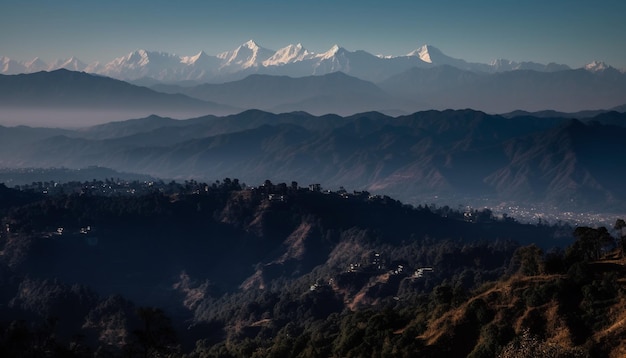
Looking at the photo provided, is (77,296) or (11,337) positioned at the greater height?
(11,337)

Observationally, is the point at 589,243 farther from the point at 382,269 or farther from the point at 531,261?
the point at 382,269

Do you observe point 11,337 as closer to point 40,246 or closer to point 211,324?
point 211,324

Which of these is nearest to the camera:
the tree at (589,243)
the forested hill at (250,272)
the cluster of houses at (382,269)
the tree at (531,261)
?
the tree at (531,261)

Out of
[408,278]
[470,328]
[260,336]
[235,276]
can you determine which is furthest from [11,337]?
[235,276]

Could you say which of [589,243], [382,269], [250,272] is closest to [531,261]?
[589,243]

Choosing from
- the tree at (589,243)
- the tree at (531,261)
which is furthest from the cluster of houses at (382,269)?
the tree at (589,243)

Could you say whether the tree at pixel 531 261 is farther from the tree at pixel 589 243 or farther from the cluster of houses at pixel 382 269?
the cluster of houses at pixel 382 269

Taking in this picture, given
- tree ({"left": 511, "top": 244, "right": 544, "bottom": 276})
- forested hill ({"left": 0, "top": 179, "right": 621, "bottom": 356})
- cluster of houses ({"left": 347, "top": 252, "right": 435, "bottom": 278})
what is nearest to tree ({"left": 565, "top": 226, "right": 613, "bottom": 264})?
forested hill ({"left": 0, "top": 179, "right": 621, "bottom": 356})

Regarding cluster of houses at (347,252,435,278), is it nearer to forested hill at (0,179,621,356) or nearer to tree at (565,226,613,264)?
forested hill at (0,179,621,356)
